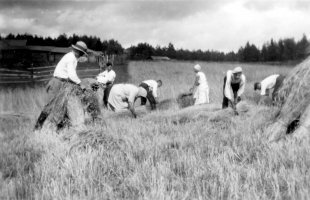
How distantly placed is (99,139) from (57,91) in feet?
7.53

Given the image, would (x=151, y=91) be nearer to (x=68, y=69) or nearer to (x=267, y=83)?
(x=267, y=83)

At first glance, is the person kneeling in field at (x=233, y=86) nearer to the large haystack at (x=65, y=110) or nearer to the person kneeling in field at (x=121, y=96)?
the person kneeling in field at (x=121, y=96)

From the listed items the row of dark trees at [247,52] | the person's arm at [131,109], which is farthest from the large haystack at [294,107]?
the row of dark trees at [247,52]

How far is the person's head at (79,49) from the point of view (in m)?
6.82

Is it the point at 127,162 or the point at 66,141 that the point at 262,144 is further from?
the point at 66,141

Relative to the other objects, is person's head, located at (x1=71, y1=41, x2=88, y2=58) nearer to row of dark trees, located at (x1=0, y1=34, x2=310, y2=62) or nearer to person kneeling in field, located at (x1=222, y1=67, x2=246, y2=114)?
person kneeling in field, located at (x1=222, y1=67, x2=246, y2=114)

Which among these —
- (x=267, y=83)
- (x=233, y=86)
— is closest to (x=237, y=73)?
(x=233, y=86)

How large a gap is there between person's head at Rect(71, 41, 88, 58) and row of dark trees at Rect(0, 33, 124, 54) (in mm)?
36051

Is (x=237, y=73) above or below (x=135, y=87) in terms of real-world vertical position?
above

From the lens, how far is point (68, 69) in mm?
6820

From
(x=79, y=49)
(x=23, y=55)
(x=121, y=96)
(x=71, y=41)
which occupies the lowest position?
(x=121, y=96)

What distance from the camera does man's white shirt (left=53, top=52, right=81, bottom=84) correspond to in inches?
267

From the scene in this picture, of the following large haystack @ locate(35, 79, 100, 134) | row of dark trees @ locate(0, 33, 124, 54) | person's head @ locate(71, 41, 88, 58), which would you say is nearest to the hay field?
→ large haystack @ locate(35, 79, 100, 134)

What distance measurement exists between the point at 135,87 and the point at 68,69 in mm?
3991
